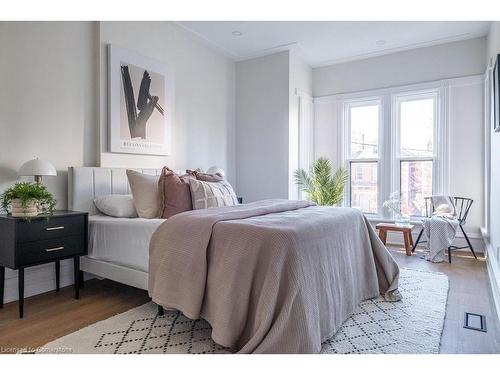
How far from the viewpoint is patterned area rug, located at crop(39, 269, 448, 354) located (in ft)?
6.15

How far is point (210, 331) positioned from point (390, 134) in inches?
164

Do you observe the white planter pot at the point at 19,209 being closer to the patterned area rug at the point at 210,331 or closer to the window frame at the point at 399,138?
the patterned area rug at the point at 210,331

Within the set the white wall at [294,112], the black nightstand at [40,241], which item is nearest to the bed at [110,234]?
the black nightstand at [40,241]

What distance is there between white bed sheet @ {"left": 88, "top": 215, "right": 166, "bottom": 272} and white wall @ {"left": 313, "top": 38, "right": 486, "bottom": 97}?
4.06m

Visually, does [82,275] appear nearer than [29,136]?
No

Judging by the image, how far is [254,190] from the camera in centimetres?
518

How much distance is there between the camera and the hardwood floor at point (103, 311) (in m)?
1.98

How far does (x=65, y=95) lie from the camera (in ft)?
10.0

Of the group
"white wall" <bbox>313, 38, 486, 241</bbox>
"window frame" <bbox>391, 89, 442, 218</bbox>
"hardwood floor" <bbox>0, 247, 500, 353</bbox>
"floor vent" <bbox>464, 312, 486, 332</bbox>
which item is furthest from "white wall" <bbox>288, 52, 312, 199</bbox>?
"floor vent" <bbox>464, 312, 486, 332</bbox>

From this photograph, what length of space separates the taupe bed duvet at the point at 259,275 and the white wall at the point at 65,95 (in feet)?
4.77

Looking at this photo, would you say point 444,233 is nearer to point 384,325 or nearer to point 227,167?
point 384,325

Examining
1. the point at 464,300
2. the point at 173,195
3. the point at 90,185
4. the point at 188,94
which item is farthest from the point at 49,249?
the point at 464,300
